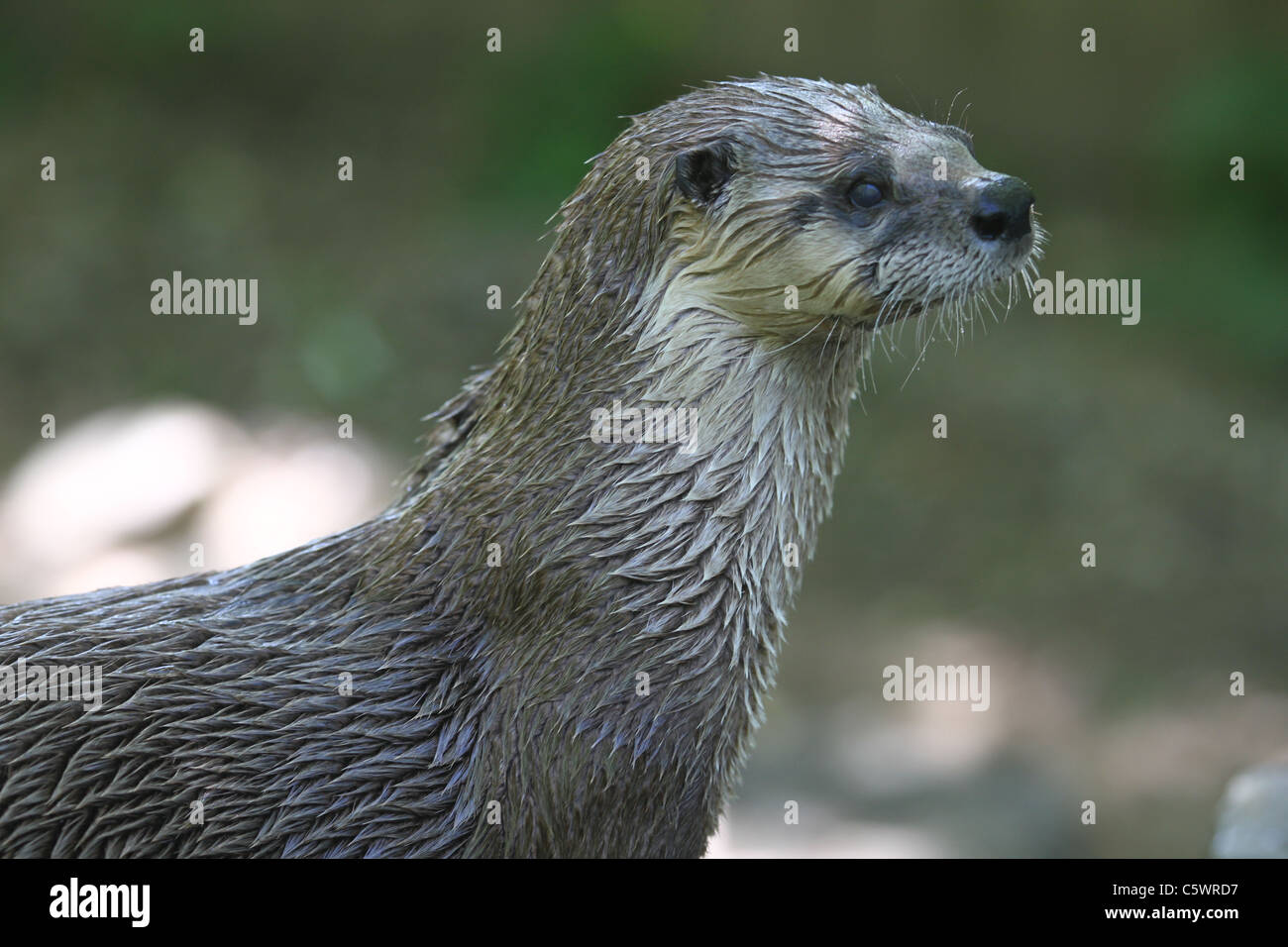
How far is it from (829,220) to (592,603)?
0.96 meters

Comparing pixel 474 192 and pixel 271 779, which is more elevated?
pixel 474 192

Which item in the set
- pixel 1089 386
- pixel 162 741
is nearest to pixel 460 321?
pixel 1089 386

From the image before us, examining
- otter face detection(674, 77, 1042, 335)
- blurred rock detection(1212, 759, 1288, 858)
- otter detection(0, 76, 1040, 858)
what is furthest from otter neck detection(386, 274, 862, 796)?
blurred rock detection(1212, 759, 1288, 858)

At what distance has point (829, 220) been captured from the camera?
2.91m

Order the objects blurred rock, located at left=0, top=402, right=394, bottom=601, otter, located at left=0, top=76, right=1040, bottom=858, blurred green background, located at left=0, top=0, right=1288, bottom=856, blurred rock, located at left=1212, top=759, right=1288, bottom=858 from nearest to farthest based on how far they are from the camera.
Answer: otter, located at left=0, top=76, right=1040, bottom=858
blurred rock, located at left=1212, top=759, right=1288, bottom=858
blurred green background, located at left=0, top=0, right=1288, bottom=856
blurred rock, located at left=0, top=402, right=394, bottom=601

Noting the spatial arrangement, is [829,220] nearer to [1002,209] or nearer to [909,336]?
[1002,209]

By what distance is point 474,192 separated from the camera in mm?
9602

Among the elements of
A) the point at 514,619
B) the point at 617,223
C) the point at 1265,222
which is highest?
the point at 1265,222

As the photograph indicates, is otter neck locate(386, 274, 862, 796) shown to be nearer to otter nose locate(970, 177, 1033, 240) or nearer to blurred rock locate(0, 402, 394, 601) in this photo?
otter nose locate(970, 177, 1033, 240)

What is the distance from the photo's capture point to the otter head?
9.52 ft

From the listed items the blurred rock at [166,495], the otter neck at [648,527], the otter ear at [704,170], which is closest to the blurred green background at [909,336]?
the blurred rock at [166,495]

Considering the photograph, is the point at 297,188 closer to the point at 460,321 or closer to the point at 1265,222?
the point at 460,321

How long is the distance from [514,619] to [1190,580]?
5.30 meters

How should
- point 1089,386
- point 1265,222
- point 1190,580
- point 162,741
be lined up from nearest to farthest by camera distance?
point 162,741 < point 1190,580 < point 1089,386 < point 1265,222
